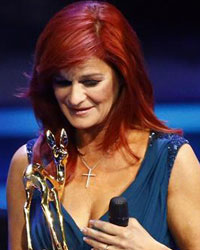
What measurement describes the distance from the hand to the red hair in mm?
313

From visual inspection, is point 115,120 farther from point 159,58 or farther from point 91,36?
point 159,58

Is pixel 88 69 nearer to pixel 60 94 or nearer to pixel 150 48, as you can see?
pixel 60 94

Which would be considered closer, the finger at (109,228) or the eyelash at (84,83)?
the finger at (109,228)

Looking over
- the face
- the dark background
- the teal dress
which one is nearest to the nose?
the face

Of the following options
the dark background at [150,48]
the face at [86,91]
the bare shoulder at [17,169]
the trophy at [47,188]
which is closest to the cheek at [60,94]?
the face at [86,91]

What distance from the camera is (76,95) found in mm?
1386

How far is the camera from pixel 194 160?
1486 millimetres

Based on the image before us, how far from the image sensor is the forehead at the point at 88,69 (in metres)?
1.39

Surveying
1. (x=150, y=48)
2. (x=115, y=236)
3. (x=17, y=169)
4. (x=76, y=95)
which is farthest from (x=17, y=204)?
(x=150, y=48)

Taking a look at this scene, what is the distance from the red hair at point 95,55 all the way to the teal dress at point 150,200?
0.14 feet

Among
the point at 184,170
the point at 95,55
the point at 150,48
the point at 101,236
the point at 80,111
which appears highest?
the point at 150,48

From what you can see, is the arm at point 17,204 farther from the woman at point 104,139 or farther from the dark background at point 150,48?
the dark background at point 150,48

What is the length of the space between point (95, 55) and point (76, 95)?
9cm

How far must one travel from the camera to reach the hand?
1200 millimetres
